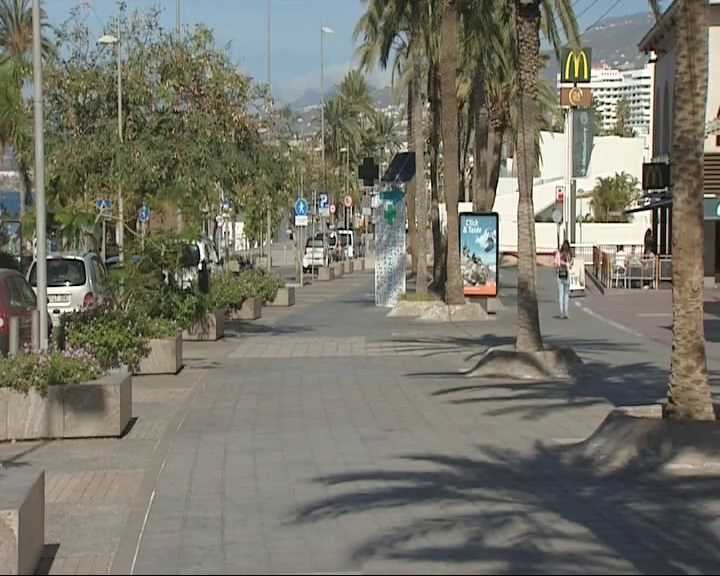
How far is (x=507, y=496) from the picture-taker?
1027 cm

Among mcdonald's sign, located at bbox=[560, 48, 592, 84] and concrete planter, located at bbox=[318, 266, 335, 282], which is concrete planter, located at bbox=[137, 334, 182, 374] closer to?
mcdonald's sign, located at bbox=[560, 48, 592, 84]

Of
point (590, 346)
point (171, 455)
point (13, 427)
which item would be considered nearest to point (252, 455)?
point (171, 455)

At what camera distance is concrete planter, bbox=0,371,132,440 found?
44.8ft

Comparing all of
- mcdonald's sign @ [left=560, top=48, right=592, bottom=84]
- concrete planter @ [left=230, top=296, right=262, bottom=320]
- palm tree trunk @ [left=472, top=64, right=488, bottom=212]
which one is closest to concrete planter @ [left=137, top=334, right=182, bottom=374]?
concrete planter @ [left=230, top=296, right=262, bottom=320]

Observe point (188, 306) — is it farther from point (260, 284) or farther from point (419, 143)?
point (419, 143)

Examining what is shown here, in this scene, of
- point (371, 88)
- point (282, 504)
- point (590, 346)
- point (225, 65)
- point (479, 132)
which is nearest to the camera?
point (282, 504)

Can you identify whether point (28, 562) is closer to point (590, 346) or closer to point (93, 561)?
point (93, 561)

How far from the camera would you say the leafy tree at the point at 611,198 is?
90562 mm

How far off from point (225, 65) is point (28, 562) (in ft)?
72.3

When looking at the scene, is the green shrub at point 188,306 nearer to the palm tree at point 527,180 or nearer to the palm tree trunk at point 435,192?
the palm tree at point 527,180

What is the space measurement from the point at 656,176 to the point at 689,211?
37.3 meters

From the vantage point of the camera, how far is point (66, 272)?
25.5 m

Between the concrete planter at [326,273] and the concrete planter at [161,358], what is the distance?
3916 cm

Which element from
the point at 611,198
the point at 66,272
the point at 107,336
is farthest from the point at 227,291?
the point at 611,198
